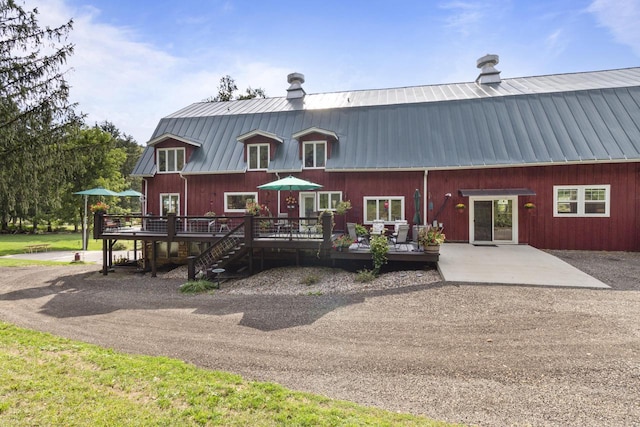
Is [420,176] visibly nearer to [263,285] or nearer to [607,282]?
[607,282]

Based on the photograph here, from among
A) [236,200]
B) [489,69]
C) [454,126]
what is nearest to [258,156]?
[236,200]

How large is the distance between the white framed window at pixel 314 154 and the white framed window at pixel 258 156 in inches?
77.8

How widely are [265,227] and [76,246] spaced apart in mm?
23508

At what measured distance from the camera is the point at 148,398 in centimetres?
354

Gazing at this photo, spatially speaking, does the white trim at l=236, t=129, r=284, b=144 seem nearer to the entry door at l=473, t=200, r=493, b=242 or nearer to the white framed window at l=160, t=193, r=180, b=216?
the white framed window at l=160, t=193, r=180, b=216

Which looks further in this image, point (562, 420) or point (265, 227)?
point (265, 227)

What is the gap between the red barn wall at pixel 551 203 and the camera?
12.0m

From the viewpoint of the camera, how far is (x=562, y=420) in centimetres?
316

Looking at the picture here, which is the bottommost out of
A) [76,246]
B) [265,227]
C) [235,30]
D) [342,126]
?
[76,246]

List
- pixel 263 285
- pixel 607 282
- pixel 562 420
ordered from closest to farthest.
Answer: pixel 562 420
pixel 607 282
pixel 263 285

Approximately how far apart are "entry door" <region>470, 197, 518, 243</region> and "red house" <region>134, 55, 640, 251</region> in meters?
0.04

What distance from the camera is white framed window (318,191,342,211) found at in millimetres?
14531

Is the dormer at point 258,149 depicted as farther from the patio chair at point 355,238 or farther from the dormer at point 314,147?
the patio chair at point 355,238

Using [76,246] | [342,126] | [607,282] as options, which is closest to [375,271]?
[607,282]
